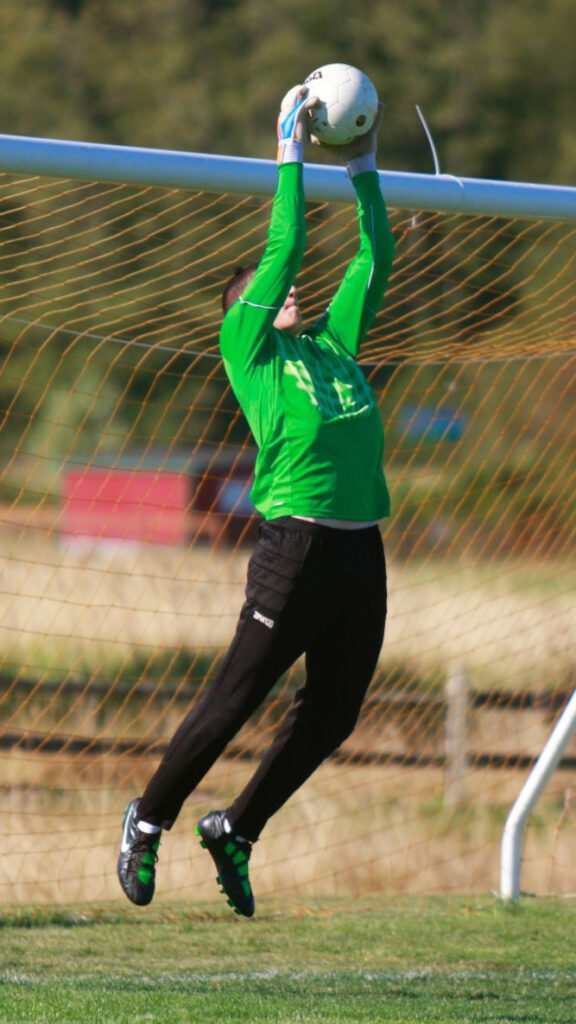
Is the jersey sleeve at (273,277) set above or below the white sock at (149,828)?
above

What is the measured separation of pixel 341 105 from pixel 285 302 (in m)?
0.62

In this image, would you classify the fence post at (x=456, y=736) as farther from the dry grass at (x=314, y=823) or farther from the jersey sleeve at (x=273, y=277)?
the jersey sleeve at (x=273, y=277)

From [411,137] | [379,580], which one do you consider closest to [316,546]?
[379,580]

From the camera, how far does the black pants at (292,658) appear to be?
4.22m

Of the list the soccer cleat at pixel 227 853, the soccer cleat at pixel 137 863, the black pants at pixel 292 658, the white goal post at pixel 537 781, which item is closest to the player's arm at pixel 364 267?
the black pants at pixel 292 658

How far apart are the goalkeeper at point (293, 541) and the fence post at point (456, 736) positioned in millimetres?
3498

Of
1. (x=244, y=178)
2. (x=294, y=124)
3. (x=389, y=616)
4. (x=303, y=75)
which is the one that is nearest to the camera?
(x=294, y=124)

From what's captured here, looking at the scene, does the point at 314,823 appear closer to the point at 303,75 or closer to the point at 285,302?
the point at 285,302

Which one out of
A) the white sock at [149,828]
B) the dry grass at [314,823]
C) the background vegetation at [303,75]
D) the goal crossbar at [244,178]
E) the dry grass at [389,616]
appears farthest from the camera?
the background vegetation at [303,75]

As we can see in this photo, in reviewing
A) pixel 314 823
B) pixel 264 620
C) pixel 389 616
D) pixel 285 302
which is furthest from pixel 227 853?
pixel 389 616

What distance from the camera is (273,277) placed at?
4.22 metres

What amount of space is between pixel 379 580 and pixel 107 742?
385 centimetres

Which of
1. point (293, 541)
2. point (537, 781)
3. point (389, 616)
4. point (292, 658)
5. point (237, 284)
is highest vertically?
point (237, 284)

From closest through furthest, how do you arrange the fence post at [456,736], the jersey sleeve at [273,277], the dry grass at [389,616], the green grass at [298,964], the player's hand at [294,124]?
the jersey sleeve at [273,277] → the player's hand at [294,124] → the green grass at [298,964] → the fence post at [456,736] → the dry grass at [389,616]
